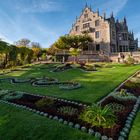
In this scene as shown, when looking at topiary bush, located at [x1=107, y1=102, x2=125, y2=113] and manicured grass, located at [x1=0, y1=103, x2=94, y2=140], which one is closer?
manicured grass, located at [x1=0, y1=103, x2=94, y2=140]

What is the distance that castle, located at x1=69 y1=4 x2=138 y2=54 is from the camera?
58.2 meters

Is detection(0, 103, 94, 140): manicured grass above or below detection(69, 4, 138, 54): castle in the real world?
below

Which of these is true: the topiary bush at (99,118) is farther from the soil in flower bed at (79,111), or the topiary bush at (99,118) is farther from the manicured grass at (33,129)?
the manicured grass at (33,129)

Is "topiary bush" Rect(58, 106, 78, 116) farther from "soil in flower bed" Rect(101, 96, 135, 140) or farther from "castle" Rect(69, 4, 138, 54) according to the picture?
"castle" Rect(69, 4, 138, 54)

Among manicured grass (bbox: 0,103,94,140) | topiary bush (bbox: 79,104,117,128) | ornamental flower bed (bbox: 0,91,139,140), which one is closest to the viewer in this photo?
manicured grass (bbox: 0,103,94,140)

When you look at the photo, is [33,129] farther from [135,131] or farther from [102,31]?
[102,31]

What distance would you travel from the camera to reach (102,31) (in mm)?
59031

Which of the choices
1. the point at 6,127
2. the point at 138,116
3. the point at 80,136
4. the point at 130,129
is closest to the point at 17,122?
the point at 6,127

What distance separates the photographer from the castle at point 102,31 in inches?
2290

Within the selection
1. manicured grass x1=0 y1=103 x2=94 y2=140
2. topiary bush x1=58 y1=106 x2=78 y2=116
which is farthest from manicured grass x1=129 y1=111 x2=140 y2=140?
topiary bush x1=58 y1=106 x2=78 y2=116

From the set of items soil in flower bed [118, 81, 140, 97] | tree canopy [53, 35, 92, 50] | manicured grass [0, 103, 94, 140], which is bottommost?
manicured grass [0, 103, 94, 140]

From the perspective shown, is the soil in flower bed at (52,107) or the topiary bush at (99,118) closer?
the topiary bush at (99,118)

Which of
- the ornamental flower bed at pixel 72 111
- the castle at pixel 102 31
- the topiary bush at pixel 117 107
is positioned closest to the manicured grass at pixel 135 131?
the ornamental flower bed at pixel 72 111

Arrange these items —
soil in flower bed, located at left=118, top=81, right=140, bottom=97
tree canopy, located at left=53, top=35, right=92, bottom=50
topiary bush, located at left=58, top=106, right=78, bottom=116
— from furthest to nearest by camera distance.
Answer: tree canopy, located at left=53, top=35, right=92, bottom=50 < soil in flower bed, located at left=118, top=81, right=140, bottom=97 < topiary bush, located at left=58, top=106, right=78, bottom=116
